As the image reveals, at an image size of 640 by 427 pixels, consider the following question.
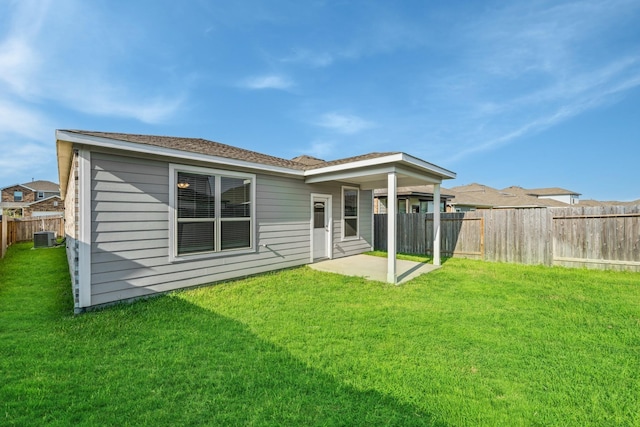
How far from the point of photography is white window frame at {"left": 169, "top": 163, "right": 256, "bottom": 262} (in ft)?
16.9

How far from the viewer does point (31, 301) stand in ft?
15.7

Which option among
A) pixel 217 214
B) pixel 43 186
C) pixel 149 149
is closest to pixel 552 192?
pixel 217 214

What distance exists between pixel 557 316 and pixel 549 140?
20205mm

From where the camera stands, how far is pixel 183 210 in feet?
17.4

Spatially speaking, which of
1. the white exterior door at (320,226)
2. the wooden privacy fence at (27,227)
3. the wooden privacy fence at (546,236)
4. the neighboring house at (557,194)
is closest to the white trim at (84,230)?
the white exterior door at (320,226)

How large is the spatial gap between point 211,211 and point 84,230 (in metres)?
2.07

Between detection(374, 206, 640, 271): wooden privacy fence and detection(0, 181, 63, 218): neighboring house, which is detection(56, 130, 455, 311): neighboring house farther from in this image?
detection(0, 181, 63, 218): neighboring house

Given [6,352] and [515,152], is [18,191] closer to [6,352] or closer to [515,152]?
[6,352]

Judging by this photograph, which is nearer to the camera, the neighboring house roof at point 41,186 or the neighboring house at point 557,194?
the neighboring house roof at point 41,186

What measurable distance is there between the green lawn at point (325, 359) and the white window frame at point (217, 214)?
80 cm

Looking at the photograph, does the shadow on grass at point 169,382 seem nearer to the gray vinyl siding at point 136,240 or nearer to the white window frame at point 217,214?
the gray vinyl siding at point 136,240

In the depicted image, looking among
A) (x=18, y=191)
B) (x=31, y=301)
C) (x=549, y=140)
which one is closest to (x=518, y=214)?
(x=31, y=301)

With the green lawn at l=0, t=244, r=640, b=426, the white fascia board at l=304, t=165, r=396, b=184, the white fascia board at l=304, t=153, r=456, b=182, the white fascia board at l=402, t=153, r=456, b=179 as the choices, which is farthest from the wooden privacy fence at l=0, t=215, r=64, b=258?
the white fascia board at l=402, t=153, r=456, b=179

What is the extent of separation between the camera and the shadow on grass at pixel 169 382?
2.04 meters
